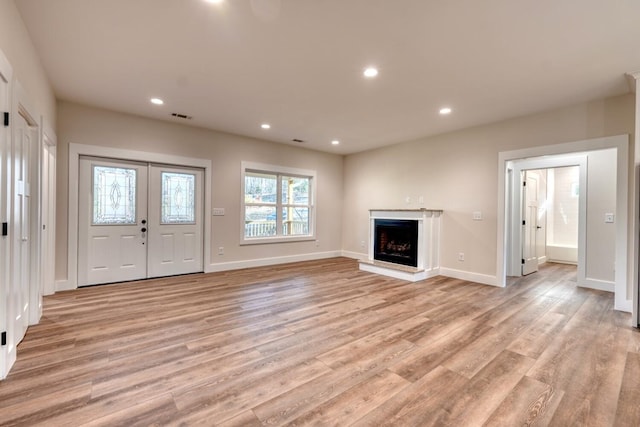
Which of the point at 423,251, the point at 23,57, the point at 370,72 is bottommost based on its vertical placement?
the point at 423,251

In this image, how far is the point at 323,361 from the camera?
2.27m

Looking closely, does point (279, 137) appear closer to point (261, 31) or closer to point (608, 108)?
point (261, 31)

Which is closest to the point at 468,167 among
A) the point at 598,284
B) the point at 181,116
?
the point at 598,284

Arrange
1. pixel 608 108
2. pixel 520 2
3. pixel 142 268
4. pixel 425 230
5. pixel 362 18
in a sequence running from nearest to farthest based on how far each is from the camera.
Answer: pixel 520 2 → pixel 362 18 → pixel 608 108 → pixel 142 268 → pixel 425 230

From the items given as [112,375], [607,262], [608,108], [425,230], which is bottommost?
[112,375]

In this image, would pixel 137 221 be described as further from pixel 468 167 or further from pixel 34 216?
pixel 468 167

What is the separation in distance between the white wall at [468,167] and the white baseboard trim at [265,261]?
97cm

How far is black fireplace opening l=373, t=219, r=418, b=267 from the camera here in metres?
5.30

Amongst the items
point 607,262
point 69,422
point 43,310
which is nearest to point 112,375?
point 69,422

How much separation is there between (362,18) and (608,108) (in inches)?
141

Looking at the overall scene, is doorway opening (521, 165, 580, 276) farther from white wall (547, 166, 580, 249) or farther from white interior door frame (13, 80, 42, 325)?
white interior door frame (13, 80, 42, 325)

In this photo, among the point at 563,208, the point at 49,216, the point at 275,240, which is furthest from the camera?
the point at 563,208

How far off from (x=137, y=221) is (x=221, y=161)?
1.76 metres

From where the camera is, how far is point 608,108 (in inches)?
143
